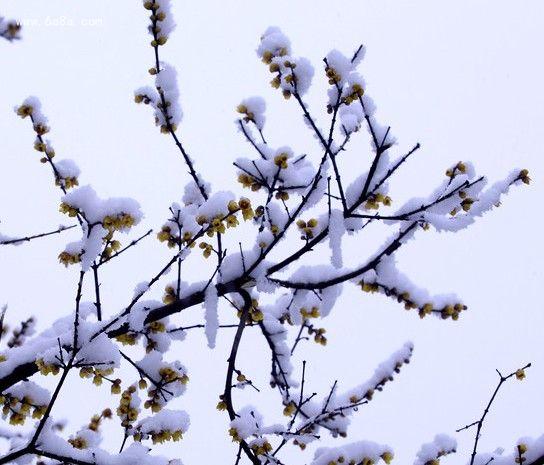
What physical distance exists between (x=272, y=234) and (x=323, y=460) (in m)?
1.28

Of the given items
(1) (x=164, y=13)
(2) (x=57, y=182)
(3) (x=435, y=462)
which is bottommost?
(3) (x=435, y=462)

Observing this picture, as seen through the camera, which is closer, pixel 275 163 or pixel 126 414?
pixel 275 163

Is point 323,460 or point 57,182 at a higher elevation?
point 57,182

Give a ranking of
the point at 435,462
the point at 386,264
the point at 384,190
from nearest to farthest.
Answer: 1. the point at 386,264
2. the point at 384,190
3. the point at 435,462

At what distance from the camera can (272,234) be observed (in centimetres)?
297

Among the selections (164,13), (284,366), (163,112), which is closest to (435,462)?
(284,366)

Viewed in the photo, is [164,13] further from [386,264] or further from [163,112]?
[386,264]

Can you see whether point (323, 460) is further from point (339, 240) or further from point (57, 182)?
point (57, 182)

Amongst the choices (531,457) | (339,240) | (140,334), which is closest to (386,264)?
(339,240)

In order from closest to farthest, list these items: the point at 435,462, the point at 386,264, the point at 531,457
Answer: the point at 531,457 < the point at 386,264 < the point at 435,462

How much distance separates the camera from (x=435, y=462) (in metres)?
3.53

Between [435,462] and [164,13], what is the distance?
3.06 metres

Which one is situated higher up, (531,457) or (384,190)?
(384,190)

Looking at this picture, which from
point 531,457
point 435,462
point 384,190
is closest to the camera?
point 531,457
